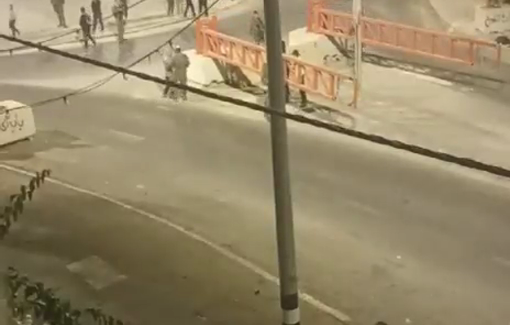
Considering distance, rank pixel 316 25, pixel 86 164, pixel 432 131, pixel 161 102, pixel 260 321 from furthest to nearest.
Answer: pixel 316 25, pixel 161 102, pixel 432 131, pixel 86 164, pixel 260 321

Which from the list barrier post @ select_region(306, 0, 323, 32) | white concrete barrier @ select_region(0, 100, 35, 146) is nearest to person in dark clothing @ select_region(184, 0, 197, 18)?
barrier post @ select_region(306, 0, 323, 32)

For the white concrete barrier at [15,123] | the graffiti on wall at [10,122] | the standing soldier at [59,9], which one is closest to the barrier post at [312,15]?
the standing soldier at [59,9]

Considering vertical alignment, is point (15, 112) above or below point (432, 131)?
above

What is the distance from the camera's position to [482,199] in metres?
14.3

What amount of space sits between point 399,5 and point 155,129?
12653mm

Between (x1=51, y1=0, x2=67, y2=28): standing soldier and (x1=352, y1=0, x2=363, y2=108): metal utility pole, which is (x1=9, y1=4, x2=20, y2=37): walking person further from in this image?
(x1=352, y1=0, x2=363, y2=108): metal utility pole

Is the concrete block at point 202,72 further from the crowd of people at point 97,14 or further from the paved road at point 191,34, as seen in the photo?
the crowd of people at point 97,14

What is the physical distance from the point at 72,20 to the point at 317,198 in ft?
45.1

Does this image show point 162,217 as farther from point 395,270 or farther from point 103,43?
point 103,43

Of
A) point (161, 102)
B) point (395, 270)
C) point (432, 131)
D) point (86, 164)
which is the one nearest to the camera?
point (395, 270)

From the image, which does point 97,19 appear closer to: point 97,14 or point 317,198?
point 97,14

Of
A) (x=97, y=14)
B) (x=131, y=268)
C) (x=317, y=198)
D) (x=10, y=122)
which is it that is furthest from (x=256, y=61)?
(x=131, y=268)

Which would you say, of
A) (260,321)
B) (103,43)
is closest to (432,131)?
(260,321)

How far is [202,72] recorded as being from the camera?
68.6 ft
